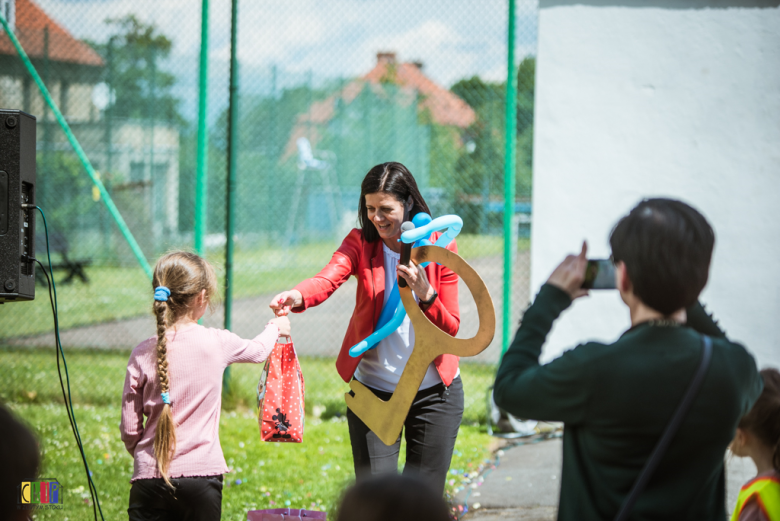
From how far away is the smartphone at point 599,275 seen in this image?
161 centimetres

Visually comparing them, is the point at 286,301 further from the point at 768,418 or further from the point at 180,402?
the point at 768,418

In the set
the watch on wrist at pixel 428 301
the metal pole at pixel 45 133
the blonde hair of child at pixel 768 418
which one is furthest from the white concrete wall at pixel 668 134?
the metal pole at pixel 45 133

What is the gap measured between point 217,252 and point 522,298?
2686mm

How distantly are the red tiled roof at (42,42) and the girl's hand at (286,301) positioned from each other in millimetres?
5071

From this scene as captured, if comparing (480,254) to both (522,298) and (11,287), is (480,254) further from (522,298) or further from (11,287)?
(11,287)

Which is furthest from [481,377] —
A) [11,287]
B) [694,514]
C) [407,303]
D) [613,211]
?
[694,514]

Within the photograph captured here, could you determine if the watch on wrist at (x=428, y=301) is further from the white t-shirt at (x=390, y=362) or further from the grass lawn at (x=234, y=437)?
the grass lawn at (x=234, y=437)

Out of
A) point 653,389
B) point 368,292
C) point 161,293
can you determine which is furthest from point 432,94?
point 653,389

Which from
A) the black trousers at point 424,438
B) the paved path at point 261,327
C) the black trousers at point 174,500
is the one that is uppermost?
the black trousers at point 424,438

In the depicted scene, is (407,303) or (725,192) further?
(725,192)

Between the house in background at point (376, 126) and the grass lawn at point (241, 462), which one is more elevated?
the house in background at point (376, 126)

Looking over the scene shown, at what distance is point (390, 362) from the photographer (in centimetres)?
259

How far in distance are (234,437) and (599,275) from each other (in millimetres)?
3840

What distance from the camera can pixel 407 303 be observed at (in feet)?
7.95
